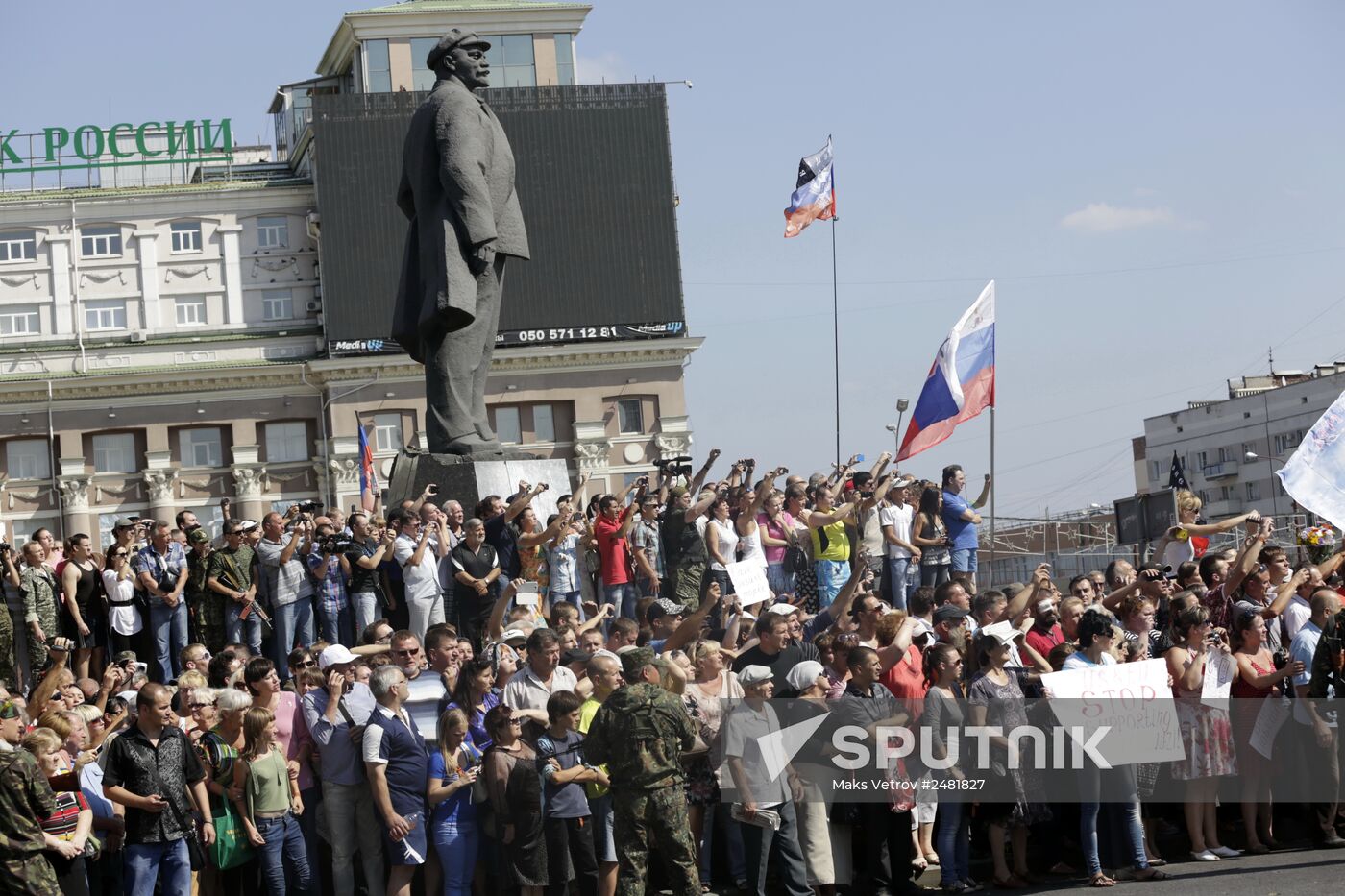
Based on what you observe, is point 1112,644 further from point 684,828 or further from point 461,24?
point 461,24

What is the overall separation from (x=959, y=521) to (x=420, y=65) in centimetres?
5752

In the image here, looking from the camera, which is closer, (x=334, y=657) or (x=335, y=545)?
(x=334, y=657)

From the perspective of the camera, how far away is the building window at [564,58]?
72.6 m

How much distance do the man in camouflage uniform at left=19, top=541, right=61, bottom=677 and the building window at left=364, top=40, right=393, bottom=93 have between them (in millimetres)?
58007

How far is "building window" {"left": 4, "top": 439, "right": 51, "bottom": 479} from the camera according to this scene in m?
67.7

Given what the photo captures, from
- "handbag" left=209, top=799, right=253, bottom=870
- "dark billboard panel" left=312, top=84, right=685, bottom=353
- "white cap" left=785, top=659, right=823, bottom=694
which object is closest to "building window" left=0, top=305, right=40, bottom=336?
"dark billboard panel" left=312, top=84, right=685, bottom=353

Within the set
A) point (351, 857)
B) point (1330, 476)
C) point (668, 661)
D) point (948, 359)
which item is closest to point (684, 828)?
point (668, 661)

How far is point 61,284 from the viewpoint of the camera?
233 ft

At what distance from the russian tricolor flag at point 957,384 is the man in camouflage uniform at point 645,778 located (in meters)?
12.0

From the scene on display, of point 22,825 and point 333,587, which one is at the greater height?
point 333,587

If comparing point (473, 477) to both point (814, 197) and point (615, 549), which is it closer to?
point (615, 549)

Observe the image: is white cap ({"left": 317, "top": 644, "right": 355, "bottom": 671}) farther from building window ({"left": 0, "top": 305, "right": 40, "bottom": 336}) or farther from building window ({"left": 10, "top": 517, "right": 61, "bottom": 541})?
building window ({"left": 0, "top": 305, "right": 40, "bottom": 336})

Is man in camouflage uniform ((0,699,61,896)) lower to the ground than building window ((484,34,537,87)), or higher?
lower

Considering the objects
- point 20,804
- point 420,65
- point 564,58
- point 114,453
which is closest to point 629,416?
point 564,58
